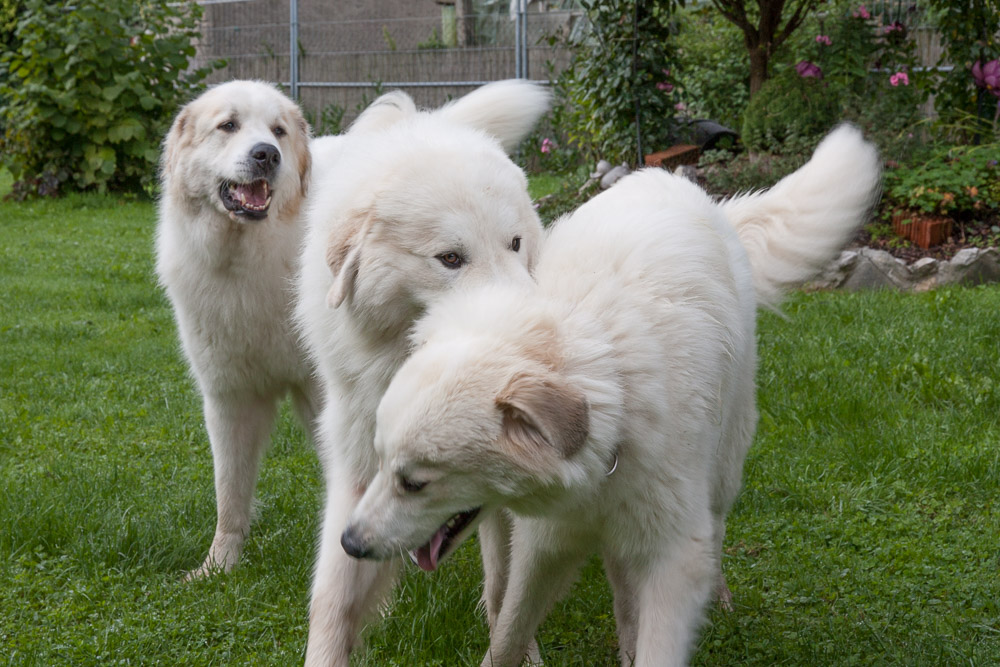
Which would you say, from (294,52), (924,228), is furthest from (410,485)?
(294,52)

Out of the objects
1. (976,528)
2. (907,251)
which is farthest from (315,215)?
(907,251)

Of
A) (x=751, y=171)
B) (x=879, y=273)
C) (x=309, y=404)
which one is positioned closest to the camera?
(x=309, y=404)

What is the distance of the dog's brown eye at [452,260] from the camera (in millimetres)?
2697

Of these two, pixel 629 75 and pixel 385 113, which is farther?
pixel 629 75

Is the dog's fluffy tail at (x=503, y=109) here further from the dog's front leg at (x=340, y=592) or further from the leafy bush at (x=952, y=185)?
the leafy bush at (x=952, y=185)

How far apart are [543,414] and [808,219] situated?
1850mm

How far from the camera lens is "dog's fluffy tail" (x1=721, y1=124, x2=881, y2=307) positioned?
11.7ft

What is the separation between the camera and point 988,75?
8.48 m

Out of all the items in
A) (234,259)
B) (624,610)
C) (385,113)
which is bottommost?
(624,610)

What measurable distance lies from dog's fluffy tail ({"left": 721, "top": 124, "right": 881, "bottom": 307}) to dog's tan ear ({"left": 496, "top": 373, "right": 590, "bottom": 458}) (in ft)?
5.16

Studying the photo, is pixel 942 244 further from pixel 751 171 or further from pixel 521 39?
pixel 521 39

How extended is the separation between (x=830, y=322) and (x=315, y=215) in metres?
3.90

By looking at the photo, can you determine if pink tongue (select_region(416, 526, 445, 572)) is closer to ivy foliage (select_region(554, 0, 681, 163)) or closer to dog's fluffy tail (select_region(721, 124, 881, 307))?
dog's fluffy tail (select_region(721, 124, 881, 307))

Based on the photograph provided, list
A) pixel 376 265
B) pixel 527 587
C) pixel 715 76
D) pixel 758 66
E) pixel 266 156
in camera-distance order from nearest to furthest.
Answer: pixel 376 265 → pixel 527 587 → pixel 266 156 → pixel 758 66 → pixel 715 76
